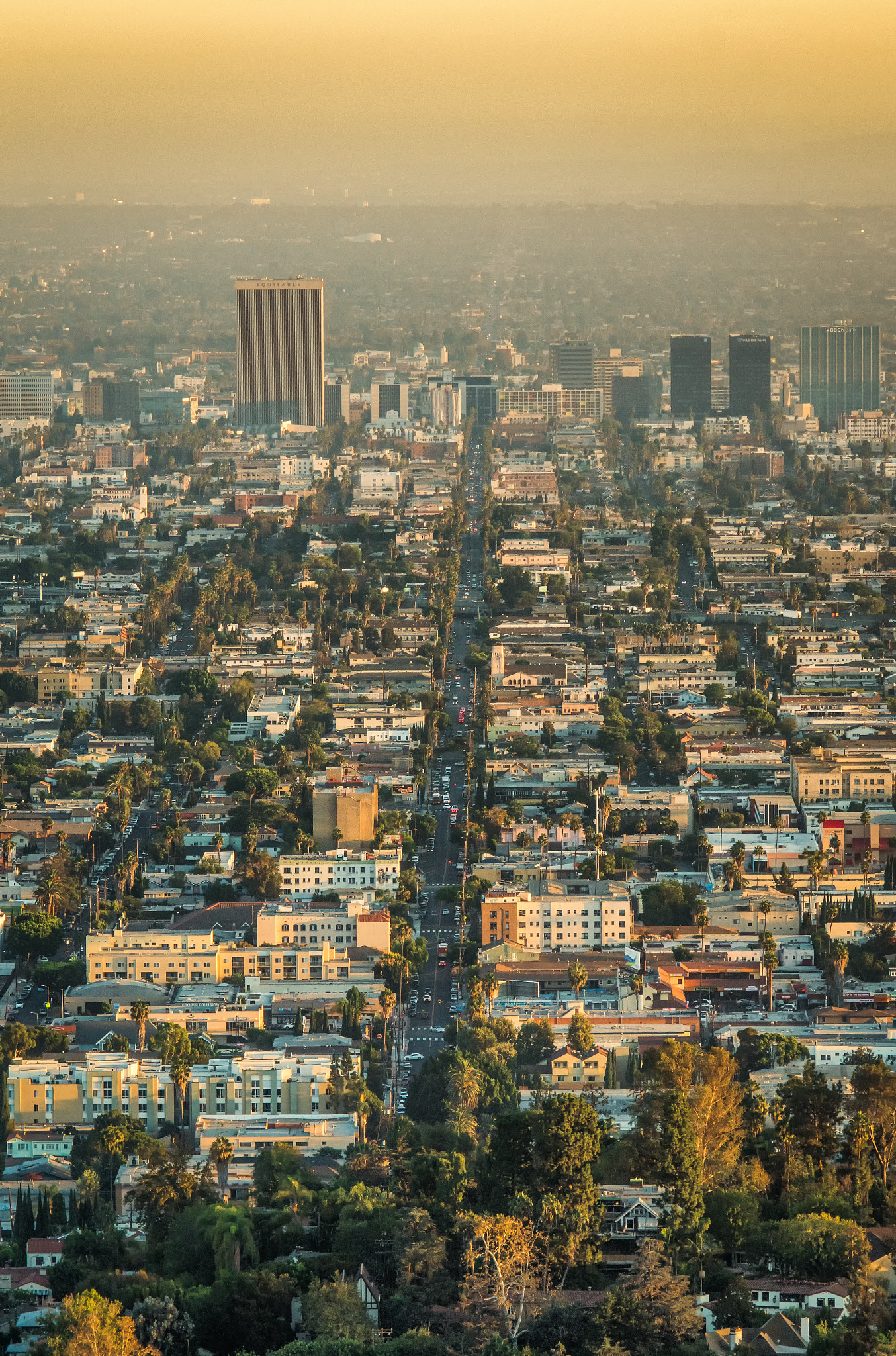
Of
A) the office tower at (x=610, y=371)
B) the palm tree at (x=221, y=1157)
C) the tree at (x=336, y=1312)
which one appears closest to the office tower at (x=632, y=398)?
the office tower at (x=610, y=371)

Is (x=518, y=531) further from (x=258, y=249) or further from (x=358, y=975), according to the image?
(x=258, y=249)

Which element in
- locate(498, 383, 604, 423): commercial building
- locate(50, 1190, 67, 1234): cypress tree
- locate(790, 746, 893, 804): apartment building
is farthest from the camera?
locate(498, 383, 604, 423): commercial building

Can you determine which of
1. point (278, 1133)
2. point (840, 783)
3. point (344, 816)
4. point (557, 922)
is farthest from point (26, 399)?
point (278, 1133)

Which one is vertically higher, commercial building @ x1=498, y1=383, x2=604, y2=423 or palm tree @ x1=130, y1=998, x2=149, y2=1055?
commercial building @ x1=498, y1=383, x2=604, y2=423

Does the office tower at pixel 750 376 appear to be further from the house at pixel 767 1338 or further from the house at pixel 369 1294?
the house at pixel 767 1338

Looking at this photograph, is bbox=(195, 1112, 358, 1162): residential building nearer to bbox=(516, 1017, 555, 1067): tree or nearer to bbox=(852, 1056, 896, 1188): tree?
bbox=(516, 1017, 555, 1067): tree

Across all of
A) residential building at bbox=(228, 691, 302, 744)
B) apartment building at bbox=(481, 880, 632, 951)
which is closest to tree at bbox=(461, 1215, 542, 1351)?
apartment building at bbox=(481, 880, 632, 951)
